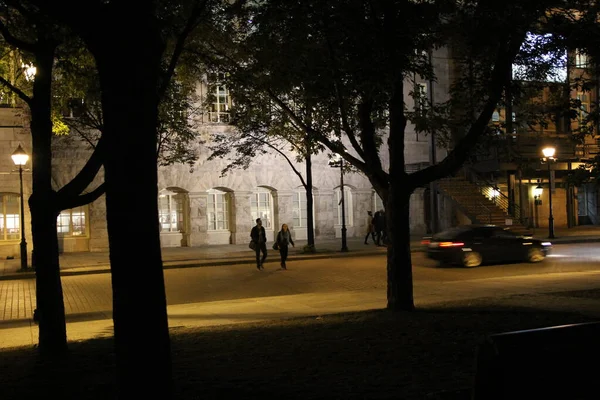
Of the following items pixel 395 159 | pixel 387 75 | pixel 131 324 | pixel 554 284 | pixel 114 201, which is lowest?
pixel 554 284

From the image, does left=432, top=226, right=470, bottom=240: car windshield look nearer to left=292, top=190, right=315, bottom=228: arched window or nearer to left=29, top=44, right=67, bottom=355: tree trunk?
left=292, top=190, right=315, bottom=228: arched window

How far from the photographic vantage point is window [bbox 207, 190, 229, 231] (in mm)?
31953

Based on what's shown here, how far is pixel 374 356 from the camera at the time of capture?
7.19m

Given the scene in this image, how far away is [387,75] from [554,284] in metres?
8.00

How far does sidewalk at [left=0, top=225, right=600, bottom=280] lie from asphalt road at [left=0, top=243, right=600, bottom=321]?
0.86 metres

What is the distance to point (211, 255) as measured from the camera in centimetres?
2583

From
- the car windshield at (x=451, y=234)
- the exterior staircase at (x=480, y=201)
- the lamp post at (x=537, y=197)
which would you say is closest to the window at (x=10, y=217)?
the car windshield at (x=451, y=234)

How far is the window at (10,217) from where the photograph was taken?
27.5m

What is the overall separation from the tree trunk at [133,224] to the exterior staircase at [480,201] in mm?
27895

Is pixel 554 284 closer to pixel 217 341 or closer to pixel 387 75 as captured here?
pixel 387 75

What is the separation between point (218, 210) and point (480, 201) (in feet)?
44.5

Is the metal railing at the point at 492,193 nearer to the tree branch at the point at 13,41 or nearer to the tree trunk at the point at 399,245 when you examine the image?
the tree trunk at the point at 399,245

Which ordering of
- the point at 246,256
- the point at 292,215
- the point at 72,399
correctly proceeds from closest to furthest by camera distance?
the point at 72,399
the point at 246,256
the point at 292,215

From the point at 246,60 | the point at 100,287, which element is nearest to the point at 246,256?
the point at 100,287
